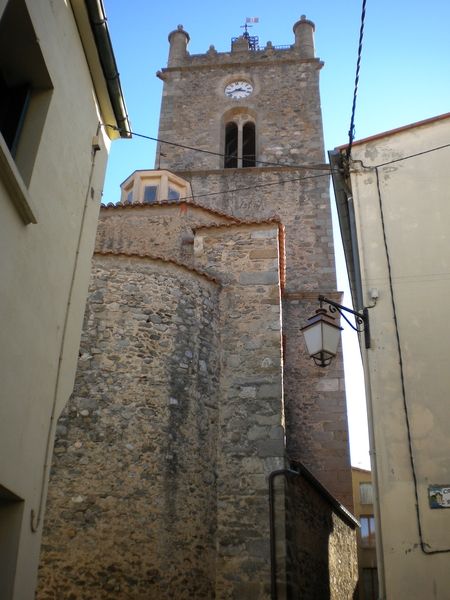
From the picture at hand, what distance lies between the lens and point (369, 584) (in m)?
18.6

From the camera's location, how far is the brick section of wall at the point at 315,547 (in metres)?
9.33

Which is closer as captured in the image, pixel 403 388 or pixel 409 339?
pixel 403 388

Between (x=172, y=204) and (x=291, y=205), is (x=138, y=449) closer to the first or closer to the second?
(x=172, y=204)

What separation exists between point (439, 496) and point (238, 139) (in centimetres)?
1753

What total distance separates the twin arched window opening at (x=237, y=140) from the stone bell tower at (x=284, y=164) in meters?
0.04

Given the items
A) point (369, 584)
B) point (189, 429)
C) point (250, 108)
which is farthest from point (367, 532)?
point (250, 108)

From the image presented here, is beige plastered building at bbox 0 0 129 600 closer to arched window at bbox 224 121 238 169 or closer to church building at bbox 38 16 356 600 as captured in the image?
church building at bbox 38 16 356 600

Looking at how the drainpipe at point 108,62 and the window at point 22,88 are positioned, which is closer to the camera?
the window at point 22,88

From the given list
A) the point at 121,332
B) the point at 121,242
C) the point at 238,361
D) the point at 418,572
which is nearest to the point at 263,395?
the point at 238,361

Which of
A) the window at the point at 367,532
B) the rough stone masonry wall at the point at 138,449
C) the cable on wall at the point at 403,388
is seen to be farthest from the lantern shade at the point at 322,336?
the window at the point at 367,532

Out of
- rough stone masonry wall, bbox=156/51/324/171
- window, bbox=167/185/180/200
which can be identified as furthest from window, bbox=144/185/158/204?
rough stone masonry wall, bbox=156/51/324/171

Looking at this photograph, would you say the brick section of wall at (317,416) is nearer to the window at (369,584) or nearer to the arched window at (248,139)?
the window at (369,584)

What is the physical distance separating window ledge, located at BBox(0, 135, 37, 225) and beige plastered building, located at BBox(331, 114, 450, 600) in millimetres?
4141

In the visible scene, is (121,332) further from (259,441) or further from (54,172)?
(54,172)
